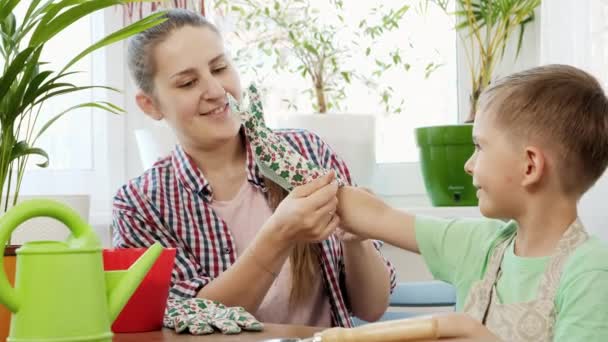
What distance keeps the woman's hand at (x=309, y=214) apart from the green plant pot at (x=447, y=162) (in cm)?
107

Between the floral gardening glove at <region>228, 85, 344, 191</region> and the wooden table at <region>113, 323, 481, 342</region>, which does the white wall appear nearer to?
the floral gardening glove at <region>228, 85, 344, 191</region>

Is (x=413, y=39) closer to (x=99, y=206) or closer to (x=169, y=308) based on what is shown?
(x=99, y=206)

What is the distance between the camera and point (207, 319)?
4.27 ft

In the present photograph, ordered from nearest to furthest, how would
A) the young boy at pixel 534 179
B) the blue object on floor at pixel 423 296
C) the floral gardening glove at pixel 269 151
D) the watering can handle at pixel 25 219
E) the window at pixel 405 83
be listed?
the watering can handle at pixel 25 219 → the young boy at pixel 534 179 → the floral gardening glove at pixel 269 151 → the blue object on floor at pixel 423 296 → the window at pixel 405 83

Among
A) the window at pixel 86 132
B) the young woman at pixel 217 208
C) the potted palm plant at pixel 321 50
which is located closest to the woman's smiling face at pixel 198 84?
the young woman at pixel 217 208

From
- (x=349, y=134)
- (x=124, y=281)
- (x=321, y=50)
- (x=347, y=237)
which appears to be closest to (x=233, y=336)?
(x=124, y=281)

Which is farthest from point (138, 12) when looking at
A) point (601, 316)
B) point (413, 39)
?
point (601, 316)

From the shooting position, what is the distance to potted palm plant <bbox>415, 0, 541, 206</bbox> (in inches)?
102

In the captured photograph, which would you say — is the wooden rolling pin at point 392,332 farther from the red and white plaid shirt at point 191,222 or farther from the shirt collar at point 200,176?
the shirt collar at point 200,176

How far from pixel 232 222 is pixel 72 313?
967 millimetres

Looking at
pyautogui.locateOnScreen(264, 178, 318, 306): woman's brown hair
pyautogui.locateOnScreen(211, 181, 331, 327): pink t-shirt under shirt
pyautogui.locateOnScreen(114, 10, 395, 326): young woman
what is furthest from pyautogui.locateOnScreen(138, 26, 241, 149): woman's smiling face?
pyautogui.locateOnScreen(264, 178, 318, 306): woman's brown hair

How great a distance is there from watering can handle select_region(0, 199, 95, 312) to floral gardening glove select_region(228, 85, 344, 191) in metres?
0.56

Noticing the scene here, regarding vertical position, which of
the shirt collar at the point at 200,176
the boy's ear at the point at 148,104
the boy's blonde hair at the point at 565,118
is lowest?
the shirt collar at the point at 200,176

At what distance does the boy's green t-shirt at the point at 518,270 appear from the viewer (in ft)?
3.68
